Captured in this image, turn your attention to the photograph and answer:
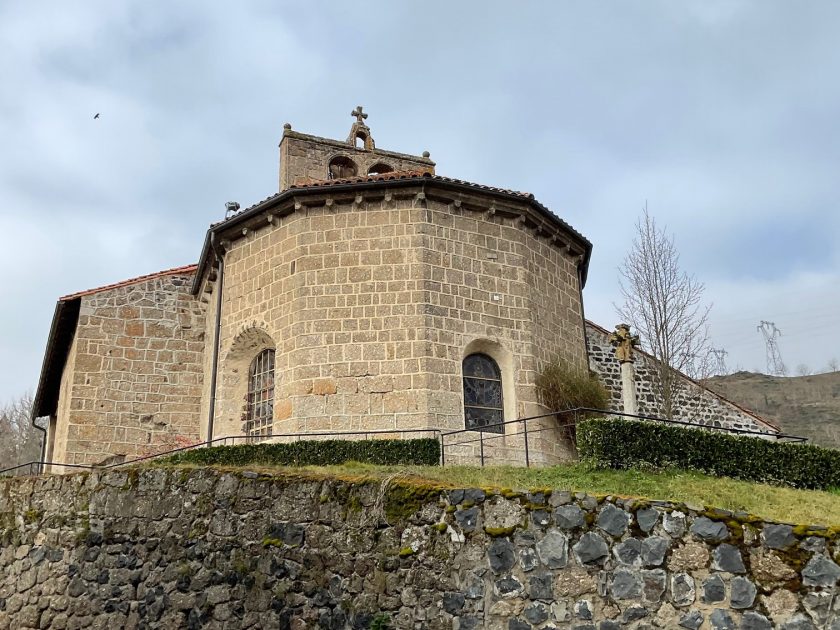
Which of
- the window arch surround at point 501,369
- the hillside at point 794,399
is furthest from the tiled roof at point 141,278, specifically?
the hillside at point 794,399

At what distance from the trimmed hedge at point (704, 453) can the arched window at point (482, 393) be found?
3.27 meters

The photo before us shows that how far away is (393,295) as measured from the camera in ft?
52.9

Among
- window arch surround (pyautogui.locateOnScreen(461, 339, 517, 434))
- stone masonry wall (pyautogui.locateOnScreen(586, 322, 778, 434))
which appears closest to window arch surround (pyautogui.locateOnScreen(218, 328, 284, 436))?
window arch surround (pyautogui.locateOnScreen(461, 339, 517, 434))

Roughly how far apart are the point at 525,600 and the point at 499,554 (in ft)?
1.58

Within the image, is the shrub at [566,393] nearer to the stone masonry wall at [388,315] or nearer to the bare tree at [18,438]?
the stone masonry wall at [388,315]

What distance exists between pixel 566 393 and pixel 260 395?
248 inches

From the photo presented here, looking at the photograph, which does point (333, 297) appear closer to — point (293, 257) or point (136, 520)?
point (293, 257)

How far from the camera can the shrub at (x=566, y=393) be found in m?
16.5

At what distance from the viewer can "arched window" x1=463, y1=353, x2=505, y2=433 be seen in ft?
52.4

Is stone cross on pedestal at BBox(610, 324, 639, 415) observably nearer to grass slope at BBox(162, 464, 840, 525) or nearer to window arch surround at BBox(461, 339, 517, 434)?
window arch surround at BBox(461, 339, 517, 434)

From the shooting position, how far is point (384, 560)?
28.0 ft

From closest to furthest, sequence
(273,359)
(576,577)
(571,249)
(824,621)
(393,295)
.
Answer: (824,621) → (576,577) → (393,295) → (273,359) → (571,249)

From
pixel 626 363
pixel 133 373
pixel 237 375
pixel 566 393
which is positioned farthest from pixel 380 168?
pixel 626 363

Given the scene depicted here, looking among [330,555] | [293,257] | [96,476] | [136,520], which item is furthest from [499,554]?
[293,257]
